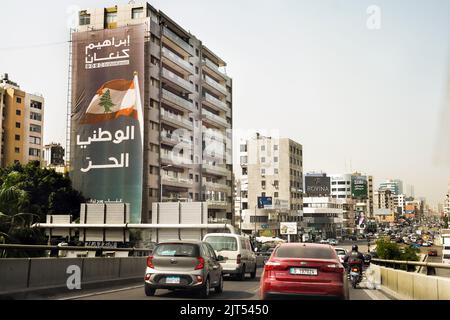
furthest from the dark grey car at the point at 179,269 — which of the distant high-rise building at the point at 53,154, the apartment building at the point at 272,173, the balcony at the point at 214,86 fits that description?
the apartment building at the point at 272,173

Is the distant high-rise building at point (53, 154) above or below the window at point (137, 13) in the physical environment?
below

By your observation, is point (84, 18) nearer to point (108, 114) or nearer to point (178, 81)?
point (108, 114)

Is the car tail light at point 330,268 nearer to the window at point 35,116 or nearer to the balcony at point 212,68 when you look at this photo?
the balcony at point 212,68

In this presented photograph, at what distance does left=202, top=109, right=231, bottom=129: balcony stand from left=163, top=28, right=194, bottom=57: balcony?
9.66 meters

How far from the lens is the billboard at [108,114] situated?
7131 cm

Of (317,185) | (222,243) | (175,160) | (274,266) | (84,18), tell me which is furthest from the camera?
(317,185)

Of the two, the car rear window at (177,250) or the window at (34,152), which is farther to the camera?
the window at (34,152)

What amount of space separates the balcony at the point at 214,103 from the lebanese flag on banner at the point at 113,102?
18654mm

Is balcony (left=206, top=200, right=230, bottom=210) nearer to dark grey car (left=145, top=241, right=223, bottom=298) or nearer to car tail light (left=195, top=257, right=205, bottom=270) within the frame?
dark grey car (left=145, top=241, right=223, bottom=298)

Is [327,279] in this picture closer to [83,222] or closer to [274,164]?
[83,222]

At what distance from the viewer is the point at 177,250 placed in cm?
1445

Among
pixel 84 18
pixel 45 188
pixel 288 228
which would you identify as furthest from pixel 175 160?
pixel 288 228

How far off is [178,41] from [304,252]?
72485 mm

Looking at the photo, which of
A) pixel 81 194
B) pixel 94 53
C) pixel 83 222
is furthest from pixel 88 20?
pixel 83 222
